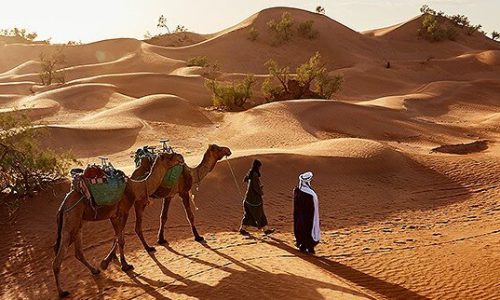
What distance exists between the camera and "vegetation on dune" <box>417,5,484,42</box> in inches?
2645

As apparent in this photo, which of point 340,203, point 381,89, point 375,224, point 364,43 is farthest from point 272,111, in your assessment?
point 364,43

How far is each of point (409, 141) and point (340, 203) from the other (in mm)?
10889

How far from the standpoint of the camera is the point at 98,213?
27.6 ft

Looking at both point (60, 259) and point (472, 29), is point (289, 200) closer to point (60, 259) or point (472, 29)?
point (60, 259)

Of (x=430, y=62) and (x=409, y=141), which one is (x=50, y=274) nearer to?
(x=409, y=141)

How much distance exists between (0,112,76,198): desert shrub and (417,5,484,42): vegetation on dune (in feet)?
210

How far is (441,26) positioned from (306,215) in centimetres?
6888

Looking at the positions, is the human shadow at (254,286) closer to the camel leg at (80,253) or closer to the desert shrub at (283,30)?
the camel leg at (80,253)

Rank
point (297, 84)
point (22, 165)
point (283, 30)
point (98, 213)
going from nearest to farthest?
1. point (98, 213)
2. point (22, 165)
3. point (297, 84)
4. point (283, 30)

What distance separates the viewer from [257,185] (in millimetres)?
10969

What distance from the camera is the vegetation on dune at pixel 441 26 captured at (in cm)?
6719

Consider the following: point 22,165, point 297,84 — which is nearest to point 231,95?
point 297,84

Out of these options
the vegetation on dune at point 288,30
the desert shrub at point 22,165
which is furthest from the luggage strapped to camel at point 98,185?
the vegetation on dune at point 288,30

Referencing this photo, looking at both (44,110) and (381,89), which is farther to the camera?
(381,89)
